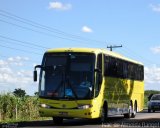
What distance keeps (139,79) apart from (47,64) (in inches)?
511

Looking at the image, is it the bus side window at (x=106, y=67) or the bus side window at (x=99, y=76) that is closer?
the bus side window at (x=99, y=76)

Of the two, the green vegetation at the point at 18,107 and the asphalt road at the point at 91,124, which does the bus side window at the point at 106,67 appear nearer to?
the asphalt road at the point at 91,124

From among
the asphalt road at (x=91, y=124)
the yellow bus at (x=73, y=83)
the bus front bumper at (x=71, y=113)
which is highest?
the yellow bus at (x=73, y=83)

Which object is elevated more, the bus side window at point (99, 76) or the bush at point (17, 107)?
the bus side window at point (99, 76)

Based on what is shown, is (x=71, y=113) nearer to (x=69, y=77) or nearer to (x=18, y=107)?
(x=69, y=77)

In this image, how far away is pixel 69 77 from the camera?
2508cm

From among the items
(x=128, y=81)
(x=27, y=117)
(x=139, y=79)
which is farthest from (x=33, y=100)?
(x=128, y=81)

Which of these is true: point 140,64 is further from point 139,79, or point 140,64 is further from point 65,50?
point 65,50

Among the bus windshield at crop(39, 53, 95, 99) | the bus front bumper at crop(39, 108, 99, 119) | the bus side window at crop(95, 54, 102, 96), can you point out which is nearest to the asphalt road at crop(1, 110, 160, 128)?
the bus front bumper at crop(39, 108, 99, 119)

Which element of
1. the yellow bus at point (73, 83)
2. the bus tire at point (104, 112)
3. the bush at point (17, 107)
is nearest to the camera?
the yellow bus at point (73, 83)

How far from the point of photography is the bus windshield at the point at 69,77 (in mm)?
24969

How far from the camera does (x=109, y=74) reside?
91.5 feet

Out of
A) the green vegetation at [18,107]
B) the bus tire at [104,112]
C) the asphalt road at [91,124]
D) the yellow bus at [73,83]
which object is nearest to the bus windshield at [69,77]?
the yellow bus at [73,83]

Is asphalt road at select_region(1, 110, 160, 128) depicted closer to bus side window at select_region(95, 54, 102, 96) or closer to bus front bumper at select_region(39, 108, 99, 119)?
bus front bumper at select_region(39, 108, 99, 119)
